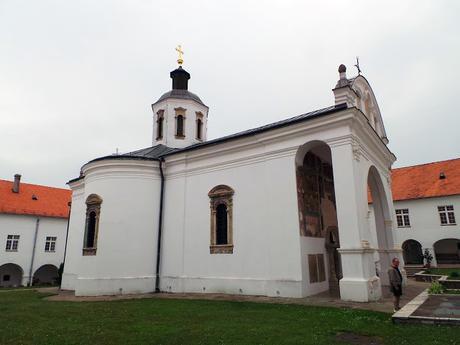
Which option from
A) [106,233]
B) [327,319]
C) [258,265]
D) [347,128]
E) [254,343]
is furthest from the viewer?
[106,233]

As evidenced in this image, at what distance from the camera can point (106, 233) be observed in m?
15.3

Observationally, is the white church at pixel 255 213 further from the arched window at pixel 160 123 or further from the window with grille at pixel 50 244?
the window with grille at pixel 50 244

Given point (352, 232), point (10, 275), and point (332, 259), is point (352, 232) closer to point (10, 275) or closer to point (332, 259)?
point (332, 259)

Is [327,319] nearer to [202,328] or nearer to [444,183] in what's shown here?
[202,328]

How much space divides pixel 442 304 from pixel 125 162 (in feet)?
43.9

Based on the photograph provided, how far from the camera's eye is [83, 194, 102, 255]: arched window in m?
15.8

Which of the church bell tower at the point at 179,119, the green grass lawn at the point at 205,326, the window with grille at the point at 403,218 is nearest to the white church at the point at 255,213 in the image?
the green grass lawn at the point at 205,326

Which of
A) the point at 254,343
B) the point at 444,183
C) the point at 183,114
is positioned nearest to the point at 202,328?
the point at 254,343

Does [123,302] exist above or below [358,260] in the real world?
below

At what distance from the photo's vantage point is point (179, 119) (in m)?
21.7

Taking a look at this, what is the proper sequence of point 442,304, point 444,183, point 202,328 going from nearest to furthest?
point 202,328 < point 442,304 < point 444,183

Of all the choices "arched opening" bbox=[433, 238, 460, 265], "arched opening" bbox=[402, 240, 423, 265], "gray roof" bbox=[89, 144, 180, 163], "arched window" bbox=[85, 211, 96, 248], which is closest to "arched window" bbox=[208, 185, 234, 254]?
"gray roof" bbox=[89, 144, 180, 163]

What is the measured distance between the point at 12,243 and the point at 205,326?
28.9m

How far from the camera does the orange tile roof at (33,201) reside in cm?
3068
